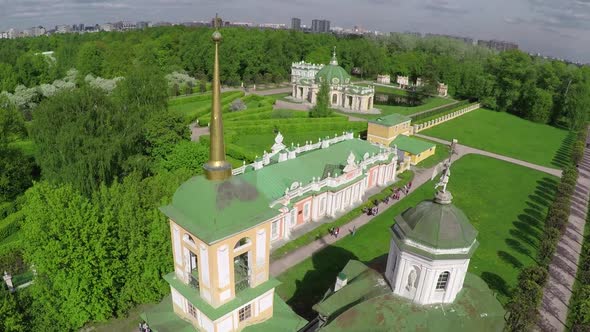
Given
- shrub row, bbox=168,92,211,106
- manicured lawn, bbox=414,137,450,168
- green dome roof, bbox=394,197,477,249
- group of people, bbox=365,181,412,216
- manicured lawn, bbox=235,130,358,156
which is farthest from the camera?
shrub row, bbox=168,92,211,106

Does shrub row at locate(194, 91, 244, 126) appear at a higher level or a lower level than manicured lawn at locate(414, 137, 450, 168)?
higher

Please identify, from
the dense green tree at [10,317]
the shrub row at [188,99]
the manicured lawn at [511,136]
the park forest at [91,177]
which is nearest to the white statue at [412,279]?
the park forest at [91,177]

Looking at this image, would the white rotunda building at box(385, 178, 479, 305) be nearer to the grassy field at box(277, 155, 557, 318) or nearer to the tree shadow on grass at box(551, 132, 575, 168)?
the grassy field at box(277, 155, 557, 318)

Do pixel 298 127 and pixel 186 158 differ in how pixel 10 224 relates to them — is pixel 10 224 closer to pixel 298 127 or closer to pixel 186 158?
pixel 186 158

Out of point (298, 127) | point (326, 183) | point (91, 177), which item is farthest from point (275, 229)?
point (298, 127)

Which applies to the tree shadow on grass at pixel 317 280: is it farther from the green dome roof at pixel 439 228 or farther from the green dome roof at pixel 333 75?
the green dome roof at pixel 333 75

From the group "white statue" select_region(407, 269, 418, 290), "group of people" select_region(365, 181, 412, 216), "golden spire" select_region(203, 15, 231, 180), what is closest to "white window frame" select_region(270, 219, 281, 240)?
"group of people" select_region(365, 181, 412, 216)

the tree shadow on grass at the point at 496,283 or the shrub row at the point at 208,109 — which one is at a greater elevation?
the shrub row at the point at 208,109
